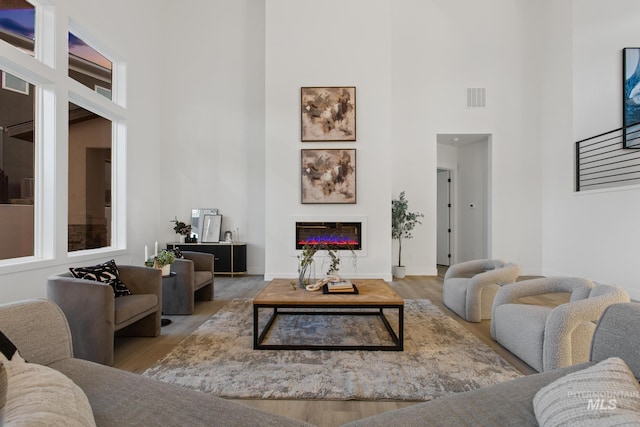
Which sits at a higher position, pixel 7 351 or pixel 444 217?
pixel 444 217

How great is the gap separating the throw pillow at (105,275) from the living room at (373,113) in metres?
1.74

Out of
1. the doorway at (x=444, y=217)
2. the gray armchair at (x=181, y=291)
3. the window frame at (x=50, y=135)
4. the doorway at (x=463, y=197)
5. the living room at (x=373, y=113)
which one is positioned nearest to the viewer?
the window frame at (x=50, y=135)

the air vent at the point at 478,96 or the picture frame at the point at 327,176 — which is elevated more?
the air vent at the point at 478,96

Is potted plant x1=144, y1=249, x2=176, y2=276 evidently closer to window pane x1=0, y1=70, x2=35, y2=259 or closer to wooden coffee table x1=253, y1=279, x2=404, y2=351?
wooden coffee table x1=253, y1=279, x2=404, y2=351

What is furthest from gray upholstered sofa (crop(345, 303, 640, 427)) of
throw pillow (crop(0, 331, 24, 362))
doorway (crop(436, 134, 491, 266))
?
doorway (crop(436, 134, 491, 266))

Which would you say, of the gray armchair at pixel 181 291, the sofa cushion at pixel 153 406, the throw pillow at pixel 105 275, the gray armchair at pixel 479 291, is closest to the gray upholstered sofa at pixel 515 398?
the sofa cushion at pixel 153 406

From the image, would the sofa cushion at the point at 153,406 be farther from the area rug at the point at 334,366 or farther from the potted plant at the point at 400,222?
the potted plant at the point at 400,222

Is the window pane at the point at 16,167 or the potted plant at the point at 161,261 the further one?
the potted plant at the point at 161,261

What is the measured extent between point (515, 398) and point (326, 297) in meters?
1.87

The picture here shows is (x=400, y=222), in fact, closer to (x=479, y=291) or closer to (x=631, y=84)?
(x=479, y=291)

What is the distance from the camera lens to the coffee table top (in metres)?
2.81

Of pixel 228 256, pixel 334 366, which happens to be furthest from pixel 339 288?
pixel 228 256

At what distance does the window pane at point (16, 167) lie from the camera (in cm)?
348

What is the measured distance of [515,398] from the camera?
1186mm
